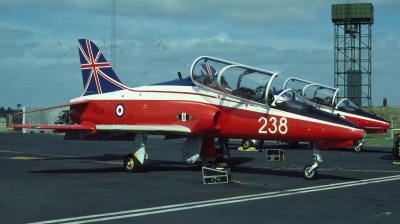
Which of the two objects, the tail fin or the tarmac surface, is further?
the tail fin

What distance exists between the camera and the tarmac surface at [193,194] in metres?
9.70

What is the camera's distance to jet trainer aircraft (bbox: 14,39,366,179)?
Result: 15250mm

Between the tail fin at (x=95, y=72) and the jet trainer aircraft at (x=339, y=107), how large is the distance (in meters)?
9.40

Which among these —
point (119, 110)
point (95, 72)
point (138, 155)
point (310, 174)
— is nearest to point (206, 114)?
point (138, 155)

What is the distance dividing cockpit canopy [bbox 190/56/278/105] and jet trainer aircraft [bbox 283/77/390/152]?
950 centimetres

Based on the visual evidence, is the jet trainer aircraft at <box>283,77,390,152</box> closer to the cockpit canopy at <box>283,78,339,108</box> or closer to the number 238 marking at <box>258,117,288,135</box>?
the cockpit canopy at <box>283,78,339,108</box>

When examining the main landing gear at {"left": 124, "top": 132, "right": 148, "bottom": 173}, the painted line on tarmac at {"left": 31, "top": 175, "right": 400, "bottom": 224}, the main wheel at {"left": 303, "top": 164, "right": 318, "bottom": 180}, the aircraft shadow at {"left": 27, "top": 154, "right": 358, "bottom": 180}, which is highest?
the main landing gear at {"left": 124, "top": 132, "right": 148, "bottom": 173}

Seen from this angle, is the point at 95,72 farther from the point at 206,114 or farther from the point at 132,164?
the point at 206,114

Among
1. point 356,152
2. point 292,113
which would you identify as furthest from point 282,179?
point 356,152

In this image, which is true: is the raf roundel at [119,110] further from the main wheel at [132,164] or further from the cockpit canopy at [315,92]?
the cockpit canopy at [315,92]

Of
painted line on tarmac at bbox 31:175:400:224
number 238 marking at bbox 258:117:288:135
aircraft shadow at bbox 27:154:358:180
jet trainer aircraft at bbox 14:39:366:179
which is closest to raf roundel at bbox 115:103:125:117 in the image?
jet trainer aircraft at bbox 14:39:366:179

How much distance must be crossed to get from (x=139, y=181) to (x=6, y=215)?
231 inches

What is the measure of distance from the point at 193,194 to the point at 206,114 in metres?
4.36

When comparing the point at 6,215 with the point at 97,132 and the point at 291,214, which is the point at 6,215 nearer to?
the point at 291,214
